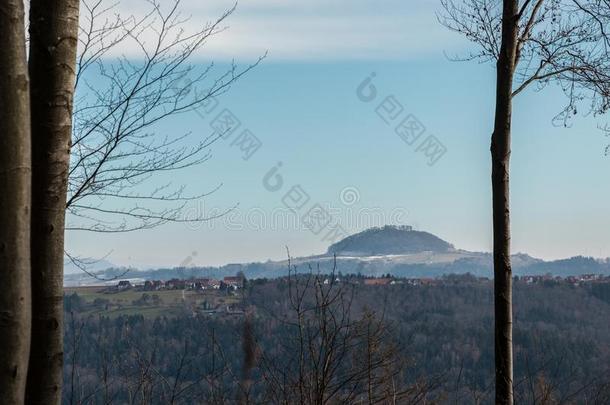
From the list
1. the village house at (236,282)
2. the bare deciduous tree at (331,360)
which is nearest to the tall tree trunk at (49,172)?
the bare deciduous tree at (331,360)

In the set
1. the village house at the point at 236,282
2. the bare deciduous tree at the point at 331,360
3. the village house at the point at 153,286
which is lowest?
the village house at the point at 153,286

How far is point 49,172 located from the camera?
2971mm

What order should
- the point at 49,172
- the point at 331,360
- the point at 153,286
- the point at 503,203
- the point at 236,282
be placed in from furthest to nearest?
the point at 153,286
the point at 236,282
the point at 503,203
the point at 331,360
the point at 49,172

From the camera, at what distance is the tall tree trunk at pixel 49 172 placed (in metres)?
2.88

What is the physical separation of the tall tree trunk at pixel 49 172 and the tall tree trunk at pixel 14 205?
1.09 feet

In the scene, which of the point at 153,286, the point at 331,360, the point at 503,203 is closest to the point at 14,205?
the point at 331,360

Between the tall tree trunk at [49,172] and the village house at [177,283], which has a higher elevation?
the tall tree trunk at [49,172]

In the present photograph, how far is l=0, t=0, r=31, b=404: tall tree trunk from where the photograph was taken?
8.12 feet

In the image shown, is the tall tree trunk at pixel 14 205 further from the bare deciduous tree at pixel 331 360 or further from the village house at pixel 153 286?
the village house at pixel 153 286

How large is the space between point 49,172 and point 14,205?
0.48 meters

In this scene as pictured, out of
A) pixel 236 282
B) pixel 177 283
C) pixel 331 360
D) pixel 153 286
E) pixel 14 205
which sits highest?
pixel 14 205

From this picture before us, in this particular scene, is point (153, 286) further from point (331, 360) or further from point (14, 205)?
point (14, 205)

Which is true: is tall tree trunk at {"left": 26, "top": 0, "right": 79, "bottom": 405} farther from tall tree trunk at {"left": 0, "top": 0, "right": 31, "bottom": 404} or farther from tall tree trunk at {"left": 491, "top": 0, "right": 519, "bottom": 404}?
tall tree trunk at {"left": 491, "top": 0, "right": 519, "bottom": 404}

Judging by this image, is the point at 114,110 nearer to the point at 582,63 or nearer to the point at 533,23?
the point at 533,23
